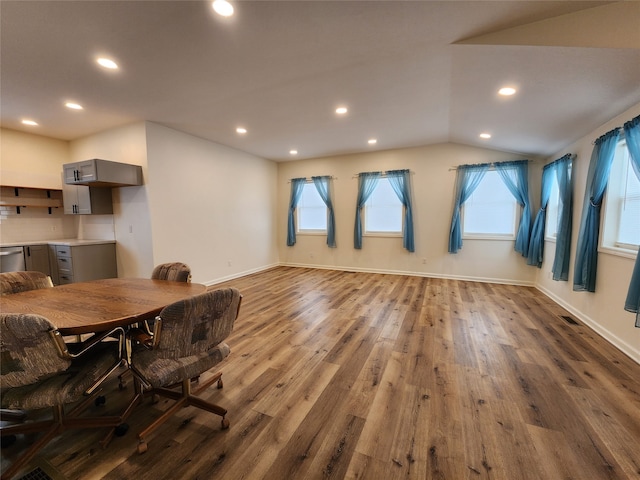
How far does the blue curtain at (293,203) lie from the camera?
6.59 metres

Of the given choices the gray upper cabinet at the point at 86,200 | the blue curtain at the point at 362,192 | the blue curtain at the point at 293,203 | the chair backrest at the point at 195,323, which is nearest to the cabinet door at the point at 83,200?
the gray upper cabinet at the point at 86,200

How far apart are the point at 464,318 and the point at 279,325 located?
7.69 feet

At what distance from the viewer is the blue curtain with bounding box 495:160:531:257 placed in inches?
181

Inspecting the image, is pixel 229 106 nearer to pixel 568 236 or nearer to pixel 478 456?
pixel 478 456

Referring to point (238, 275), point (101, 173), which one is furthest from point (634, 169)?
point (101, 173)

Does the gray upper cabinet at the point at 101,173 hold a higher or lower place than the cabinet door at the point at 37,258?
higher

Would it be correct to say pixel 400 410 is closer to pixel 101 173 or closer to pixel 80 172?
pixel 101 173

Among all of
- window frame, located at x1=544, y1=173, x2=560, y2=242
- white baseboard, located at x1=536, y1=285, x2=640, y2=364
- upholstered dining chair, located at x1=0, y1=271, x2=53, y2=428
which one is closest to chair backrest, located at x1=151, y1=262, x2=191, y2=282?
upholstered dining chair, located at x1=0, y1=271, x2=53, y2=428

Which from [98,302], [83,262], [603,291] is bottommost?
[603,291]

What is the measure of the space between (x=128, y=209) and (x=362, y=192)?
448cm

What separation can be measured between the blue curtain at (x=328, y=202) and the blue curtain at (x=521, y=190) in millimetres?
3511

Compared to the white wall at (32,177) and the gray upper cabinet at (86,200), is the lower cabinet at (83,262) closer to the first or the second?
the gray upper cabinet at (86,200)

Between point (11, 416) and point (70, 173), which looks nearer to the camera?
point (11, 416)

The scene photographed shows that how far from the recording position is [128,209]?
4098 millimetres
